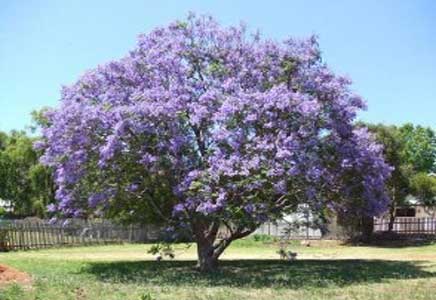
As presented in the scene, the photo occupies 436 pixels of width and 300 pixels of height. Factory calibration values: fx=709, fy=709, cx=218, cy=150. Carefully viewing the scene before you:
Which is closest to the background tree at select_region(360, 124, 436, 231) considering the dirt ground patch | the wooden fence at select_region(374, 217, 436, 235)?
the wooden fence at select_region(374, 217, 436, 235)

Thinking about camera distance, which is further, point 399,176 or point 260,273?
point 399,176

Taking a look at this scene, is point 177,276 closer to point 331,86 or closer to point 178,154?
point 178,154

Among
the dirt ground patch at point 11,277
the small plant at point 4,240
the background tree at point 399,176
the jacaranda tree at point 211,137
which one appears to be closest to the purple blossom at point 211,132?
the jacaranda tree at point 211,137

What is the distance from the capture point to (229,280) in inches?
739

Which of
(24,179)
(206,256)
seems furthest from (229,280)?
(24,179)

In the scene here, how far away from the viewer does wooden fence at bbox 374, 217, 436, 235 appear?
50.9 meters

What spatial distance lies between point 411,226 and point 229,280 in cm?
3633

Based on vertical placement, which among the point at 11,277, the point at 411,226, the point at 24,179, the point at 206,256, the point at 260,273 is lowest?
the point at 260,273

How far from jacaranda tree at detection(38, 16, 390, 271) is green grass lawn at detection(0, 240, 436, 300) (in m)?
1.82

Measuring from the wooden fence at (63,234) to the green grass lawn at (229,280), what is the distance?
4.80m

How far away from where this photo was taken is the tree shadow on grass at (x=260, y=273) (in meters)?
18.2

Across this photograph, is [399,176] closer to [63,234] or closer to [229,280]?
[63,234]

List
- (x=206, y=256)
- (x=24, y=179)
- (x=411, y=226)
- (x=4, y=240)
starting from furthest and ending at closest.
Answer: (x=24, y=179) < (x=411, y=226) < (x=4, y=240) < (x=206, y=256)

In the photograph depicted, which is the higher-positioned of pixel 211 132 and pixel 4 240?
pixel 211 132
